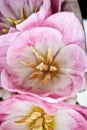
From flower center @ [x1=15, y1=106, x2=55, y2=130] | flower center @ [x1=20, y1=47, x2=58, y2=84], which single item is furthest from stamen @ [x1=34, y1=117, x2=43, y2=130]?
flower center @ [x1=20, y1=47, x2=58, y2=84]

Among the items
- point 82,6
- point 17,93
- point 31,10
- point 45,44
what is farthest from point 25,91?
point 82,6

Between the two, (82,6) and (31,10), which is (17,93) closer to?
(31,10)

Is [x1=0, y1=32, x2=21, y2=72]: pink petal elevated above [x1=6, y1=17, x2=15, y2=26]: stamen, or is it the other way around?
[x1=6, y1=17, x2=15, y2=26]: stamen

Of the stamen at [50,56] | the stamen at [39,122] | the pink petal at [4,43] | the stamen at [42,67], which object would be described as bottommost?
the stamen at [39,122]

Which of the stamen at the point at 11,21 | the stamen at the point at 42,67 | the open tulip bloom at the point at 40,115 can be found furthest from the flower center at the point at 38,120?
the stamen at the point at 11,21

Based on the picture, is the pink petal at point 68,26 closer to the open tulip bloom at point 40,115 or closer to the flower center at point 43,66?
the flower center at point 43,66

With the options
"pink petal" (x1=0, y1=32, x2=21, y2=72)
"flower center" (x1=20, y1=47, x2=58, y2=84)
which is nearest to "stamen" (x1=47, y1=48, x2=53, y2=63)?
"flower center" (x1=20, y1=47, x2=58, y2=84)

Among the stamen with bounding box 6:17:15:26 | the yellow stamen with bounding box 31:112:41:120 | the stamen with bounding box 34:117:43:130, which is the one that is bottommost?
the stamen with bounding box 34:117:43:130

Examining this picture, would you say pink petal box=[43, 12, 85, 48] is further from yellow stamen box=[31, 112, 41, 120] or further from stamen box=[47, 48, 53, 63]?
yellow stamen box=[31, 112, 41, 120]
